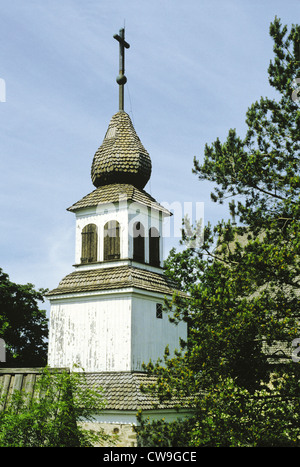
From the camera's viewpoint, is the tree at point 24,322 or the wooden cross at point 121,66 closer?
the wooden cross at point 121,66

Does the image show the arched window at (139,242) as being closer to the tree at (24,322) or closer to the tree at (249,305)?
the tree at (249,305)

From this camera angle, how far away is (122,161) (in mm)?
21844

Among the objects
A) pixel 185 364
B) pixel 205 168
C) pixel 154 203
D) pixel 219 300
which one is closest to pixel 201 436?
pixel 185 364

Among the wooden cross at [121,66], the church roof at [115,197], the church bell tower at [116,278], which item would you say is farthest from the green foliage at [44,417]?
the wooden cross at [121,66]

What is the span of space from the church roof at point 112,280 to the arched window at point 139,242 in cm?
52

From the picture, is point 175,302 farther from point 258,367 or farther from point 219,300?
point 258,367

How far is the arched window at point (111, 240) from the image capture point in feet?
66.4

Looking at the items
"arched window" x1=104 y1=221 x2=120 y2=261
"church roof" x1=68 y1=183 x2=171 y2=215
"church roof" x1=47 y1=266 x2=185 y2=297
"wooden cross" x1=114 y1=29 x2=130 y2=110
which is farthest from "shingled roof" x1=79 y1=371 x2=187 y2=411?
"wooden cross" x1=114 y1=29 x2=130 y2=110

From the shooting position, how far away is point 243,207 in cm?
1340

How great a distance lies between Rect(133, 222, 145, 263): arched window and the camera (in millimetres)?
20422

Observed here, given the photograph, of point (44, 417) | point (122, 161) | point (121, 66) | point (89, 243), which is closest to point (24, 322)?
point (89, 243)

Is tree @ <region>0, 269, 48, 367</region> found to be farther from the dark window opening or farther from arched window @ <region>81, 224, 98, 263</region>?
the dark window opening

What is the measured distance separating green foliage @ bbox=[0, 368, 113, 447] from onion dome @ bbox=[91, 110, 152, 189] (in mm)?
11723

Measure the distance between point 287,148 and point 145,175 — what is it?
369 inches
